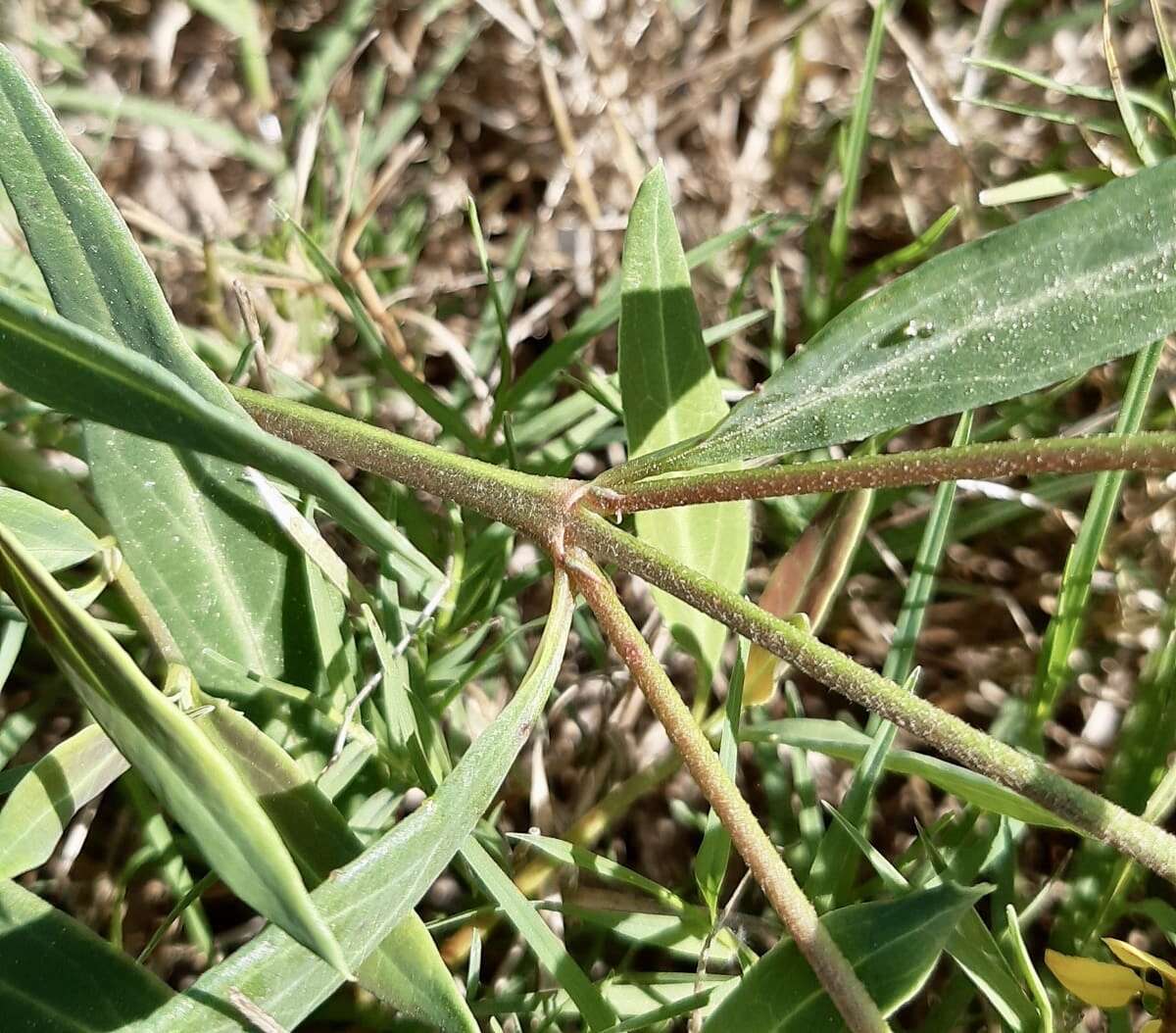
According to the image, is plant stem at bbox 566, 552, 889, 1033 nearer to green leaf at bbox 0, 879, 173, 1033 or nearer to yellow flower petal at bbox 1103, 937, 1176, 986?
yellow flower petal at bbox 1103, 937, 1176, 986

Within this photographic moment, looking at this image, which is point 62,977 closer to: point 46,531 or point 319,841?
point 319,841

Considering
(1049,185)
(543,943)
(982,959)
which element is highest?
(1049,185)

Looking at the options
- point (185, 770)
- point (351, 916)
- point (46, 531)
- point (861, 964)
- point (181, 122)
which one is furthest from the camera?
point (181, 122)

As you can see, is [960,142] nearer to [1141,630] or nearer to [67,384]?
[1141,630]

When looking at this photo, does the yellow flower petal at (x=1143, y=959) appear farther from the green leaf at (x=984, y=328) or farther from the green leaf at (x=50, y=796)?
the green leaf at (x=50, y=796)

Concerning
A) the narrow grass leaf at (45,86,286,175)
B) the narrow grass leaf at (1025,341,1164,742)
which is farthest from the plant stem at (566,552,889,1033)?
the narrow grass leaf at (45,86,286,175)

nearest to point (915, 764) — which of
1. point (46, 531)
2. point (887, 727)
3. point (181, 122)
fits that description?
point (887, 727)
